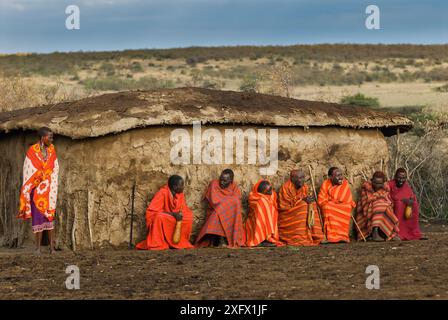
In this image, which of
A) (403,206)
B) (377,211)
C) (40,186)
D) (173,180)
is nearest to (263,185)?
(173,180)

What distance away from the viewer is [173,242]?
12266 millimetres

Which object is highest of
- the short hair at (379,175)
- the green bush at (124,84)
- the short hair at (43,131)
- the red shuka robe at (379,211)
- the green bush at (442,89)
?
the green bush at (124,84)

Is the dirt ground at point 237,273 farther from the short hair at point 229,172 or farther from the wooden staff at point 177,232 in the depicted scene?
the short hair at point 229,172

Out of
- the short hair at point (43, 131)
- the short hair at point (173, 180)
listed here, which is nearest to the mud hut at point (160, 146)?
the short hair at point (173, 180)

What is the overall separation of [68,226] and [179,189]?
1.43 metres

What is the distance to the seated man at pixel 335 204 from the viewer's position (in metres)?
13.0

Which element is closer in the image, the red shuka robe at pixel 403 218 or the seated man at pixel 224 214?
the seated man at pixel 224 214

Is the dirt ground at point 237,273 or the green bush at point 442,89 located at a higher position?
the green bush at point 442,89

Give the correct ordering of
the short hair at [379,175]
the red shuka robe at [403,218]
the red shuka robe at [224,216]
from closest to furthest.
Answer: the red shuka robe at [224,216] < the short hair at [379,175] < the red shuka robe at [403,218]

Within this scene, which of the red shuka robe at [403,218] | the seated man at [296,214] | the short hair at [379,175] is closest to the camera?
the seated man at [296,214]

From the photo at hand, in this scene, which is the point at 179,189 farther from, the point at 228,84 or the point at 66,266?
the point at 228,84

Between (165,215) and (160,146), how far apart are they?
93cm

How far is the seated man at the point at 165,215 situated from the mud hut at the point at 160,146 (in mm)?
307
